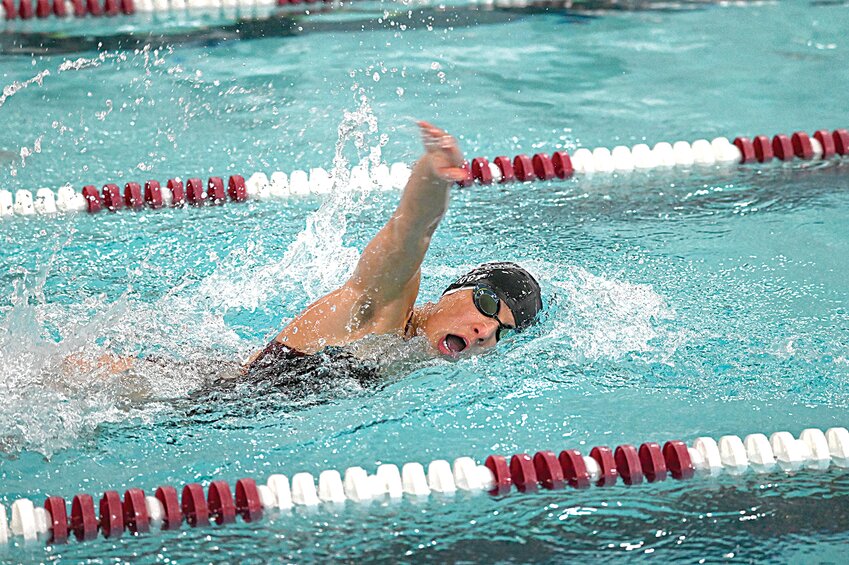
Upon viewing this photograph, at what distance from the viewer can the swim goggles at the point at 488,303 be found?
2730 mm

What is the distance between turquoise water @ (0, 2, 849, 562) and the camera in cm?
235

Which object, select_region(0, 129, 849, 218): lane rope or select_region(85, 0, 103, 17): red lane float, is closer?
select_region(0, 129, 849, 218): lane rope

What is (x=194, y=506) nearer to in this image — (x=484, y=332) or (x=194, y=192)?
(x=484, y=332)

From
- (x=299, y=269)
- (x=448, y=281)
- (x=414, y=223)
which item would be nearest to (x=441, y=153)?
(x=414, y=223)

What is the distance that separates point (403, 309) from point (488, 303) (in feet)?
0.69

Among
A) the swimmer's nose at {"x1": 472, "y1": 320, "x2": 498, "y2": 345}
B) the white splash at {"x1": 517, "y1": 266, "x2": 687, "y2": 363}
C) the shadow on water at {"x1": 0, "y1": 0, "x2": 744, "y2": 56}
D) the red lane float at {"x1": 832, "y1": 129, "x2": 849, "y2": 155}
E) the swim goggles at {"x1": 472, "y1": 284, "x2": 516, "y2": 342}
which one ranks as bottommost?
the white splash at {"x1": 517, "y1": 266, "x2": 687, "y2": 363}

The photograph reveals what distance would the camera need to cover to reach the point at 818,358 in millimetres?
2998

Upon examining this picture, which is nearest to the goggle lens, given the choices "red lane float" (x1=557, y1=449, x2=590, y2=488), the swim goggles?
the swim goggles

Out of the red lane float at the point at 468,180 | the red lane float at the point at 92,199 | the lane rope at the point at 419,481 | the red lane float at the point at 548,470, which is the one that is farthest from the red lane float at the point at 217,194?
the red lane float at the point at 548,470

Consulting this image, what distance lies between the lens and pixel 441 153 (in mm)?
2379

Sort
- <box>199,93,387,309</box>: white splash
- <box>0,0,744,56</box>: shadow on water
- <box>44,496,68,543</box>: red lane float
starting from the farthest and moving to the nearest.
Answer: <box>0,0,744,56</box>: shadow on water → <box>199,93,387,309</box>: white splash → <box>44,496,68,543</box>: red lane float

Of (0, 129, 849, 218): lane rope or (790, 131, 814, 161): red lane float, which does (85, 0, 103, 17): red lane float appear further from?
(790, 131, 814, 161): red lane float

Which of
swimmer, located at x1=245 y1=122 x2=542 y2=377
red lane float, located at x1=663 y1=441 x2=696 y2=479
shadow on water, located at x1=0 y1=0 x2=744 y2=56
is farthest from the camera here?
shadow on water, located at x1=0 y1=0 x2=744 y2=56

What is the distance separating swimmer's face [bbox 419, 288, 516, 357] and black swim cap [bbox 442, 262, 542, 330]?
3 cm
